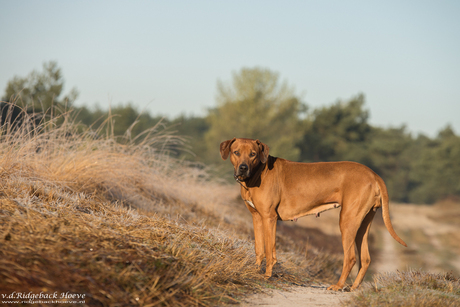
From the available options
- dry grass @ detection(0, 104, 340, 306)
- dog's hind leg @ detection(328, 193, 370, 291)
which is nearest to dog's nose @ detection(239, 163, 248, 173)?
dry grass @ detection(0, 104, 340, 306)

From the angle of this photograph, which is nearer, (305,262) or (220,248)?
(220,248)

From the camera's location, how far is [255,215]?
5.68 m

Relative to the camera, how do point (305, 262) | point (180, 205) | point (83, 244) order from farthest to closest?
point (180, 205)
point (305, 262)
point (83, 244)

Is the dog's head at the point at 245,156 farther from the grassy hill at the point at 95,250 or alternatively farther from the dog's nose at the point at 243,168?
the grassy hill at the point at 95,250

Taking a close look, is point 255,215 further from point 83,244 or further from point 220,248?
point 83,244

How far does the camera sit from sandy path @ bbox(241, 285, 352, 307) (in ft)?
13.7

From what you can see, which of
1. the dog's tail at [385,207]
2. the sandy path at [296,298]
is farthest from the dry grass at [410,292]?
the dog's tail at [385,207]

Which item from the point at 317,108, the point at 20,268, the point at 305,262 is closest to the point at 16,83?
the point at 305,262

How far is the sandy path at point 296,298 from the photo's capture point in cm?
416

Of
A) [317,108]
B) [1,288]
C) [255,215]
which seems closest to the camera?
[1,288]

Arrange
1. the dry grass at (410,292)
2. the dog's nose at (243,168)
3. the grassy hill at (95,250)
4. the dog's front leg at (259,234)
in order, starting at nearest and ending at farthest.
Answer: the grassy hill at (95,250)
the dry grass at (410,292)
the dog's nose at (243,168)
the dog's front leg at (259,234)

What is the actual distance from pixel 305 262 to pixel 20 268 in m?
6.10

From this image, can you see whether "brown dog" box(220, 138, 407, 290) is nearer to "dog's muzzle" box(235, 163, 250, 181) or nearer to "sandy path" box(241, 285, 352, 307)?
"dog's muzzle" box(235, 163, 250, 181)

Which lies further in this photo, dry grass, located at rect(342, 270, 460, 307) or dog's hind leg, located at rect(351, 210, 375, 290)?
dog's hind leg, located at rect(351, 210, 375, 290)
